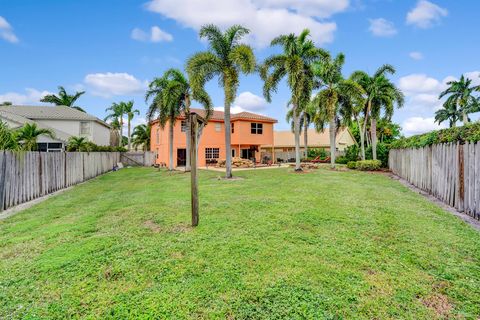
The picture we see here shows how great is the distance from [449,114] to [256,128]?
1674 inches

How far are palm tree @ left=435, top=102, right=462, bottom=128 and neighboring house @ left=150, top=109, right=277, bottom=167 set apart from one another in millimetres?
38860

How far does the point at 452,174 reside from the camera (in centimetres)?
792

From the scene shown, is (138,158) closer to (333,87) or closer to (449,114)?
(333,87)

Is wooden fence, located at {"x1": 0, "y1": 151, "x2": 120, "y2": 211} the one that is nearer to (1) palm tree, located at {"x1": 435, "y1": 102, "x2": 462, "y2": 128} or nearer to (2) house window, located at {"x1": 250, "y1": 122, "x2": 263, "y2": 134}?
(2) house window, located at {"x1": 250, "y1": 122, "x2": 263, "y2": 134}

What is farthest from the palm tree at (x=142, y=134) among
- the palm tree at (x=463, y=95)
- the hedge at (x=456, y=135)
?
the palm tree at (x=463, y=95)

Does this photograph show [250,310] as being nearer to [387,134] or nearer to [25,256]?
[25,256]

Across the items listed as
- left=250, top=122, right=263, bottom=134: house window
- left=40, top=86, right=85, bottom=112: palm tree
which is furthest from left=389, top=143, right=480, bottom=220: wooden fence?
left=40, top=86, right=85, bottom=112: palm tree

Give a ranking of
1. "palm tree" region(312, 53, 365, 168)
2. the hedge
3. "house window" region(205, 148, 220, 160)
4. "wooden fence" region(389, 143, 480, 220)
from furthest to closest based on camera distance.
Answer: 1. "house window" region(205, 148, 220, 160)
2. "palm tree" region(312, 53, 365, 168)
3. the hedge
4. "wooden fence" region(389, 143, 480, 220)

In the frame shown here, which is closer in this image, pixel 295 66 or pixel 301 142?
pixel 295 66

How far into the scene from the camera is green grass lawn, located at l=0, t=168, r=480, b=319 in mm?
3006

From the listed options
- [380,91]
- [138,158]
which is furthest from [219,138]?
[380,91]

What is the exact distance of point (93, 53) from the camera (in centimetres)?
1730

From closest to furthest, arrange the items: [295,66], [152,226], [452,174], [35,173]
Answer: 1. [152,226]
2. [452,174]
3. [35,173]
4. [295,66]

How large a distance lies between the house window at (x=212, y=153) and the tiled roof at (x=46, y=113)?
539 inches
